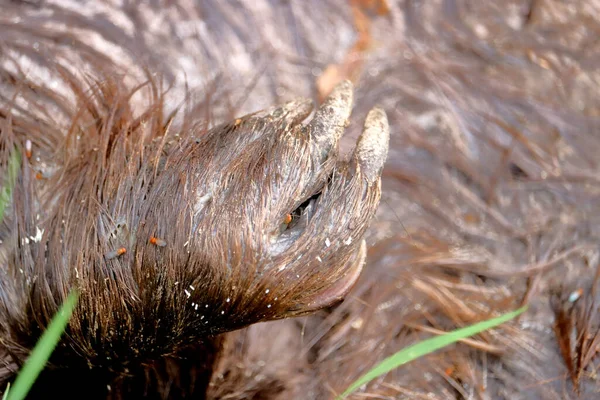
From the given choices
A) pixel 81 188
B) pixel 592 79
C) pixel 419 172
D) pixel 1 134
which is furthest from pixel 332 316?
pixel 592 79

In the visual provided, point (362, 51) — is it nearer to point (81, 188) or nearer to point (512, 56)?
point (512, 56)

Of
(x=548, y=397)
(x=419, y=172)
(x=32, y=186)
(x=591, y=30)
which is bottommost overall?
(x=548, y=397)

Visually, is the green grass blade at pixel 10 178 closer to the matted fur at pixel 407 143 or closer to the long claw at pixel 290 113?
the matted fur at pixel 407 143

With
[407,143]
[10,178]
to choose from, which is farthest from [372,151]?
[10,178]

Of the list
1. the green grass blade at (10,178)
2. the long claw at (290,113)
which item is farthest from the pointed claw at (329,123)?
the green grass blade at (10,178)

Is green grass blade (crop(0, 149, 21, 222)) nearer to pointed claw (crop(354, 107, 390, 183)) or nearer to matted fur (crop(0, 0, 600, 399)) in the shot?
matted fur (crop(0, 0, 600, 399))
